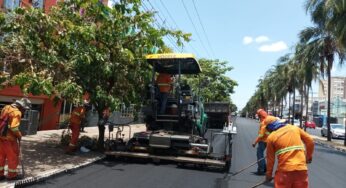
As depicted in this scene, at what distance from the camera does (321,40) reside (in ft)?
98.2

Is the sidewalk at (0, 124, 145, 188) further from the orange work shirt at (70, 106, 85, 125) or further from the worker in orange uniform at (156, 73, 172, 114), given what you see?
the worker in orange uniform at (156, 73, 172, 114)

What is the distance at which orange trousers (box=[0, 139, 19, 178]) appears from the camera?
24.3ft

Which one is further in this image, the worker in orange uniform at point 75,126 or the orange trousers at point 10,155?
the worker in orange uniform at point 75,126

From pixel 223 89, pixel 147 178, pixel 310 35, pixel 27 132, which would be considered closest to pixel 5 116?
pixel 147 178

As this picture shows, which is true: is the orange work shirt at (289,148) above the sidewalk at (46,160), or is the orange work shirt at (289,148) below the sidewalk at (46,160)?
above

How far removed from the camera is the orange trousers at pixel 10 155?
7.41 meters

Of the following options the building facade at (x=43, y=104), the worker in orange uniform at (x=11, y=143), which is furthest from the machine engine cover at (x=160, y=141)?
the building facade at (x=43, y=104)

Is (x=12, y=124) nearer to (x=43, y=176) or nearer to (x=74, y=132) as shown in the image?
(x=43, y=176)

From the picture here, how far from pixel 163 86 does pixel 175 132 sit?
5.13 feet

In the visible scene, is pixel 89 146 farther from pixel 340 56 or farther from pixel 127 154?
pixel 340 56

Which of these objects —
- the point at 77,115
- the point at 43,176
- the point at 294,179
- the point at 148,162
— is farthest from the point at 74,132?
the point at 294,179

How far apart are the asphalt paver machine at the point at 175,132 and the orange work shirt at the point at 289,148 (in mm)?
4640

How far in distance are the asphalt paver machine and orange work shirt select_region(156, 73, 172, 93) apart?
16 cm

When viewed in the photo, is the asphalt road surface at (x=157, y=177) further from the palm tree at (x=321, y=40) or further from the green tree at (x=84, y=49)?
the palm tree at (x=321, y=40)
